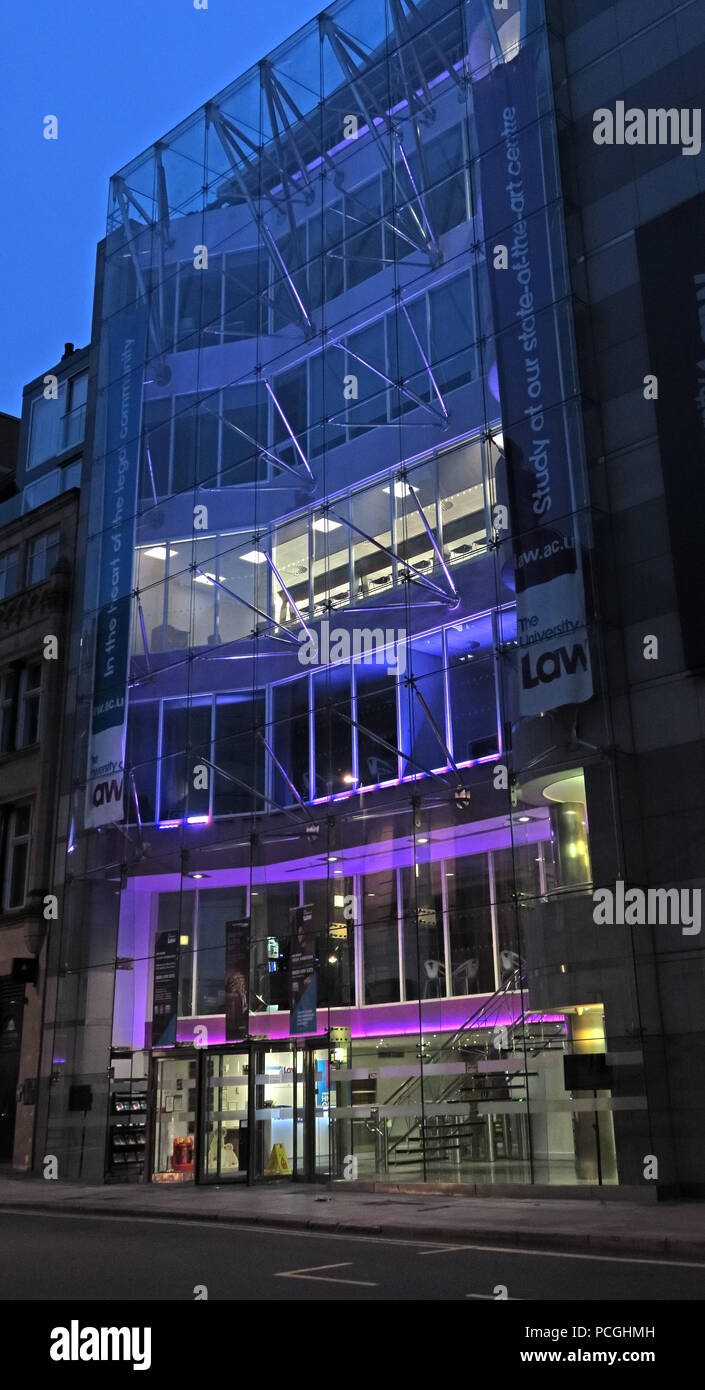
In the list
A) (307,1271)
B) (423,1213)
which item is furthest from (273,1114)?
(307,1271)

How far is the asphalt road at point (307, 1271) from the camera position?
9.59 m

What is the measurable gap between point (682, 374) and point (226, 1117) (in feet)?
53.9

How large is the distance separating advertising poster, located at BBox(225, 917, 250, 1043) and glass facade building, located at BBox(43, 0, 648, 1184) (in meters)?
0.08

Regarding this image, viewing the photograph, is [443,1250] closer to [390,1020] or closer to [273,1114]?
[273,1114]

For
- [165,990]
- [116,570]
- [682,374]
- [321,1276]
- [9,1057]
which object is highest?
[116,570]

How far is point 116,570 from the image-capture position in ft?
101

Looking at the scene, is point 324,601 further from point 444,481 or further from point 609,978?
point 609,978

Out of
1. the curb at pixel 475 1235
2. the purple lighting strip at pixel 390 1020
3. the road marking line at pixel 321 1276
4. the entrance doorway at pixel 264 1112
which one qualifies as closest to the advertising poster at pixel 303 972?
the purple lighting strip at pixel 390 1020

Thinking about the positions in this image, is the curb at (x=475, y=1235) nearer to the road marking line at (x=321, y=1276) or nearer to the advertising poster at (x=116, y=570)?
the road marking line at (x=321, y=1276)

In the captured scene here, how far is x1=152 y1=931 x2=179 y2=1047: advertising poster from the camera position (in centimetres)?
2580

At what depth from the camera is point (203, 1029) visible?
2678 cm

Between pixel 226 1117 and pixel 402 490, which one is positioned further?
pixel 402 490

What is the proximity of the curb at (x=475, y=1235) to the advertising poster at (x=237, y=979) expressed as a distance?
18.1ft
